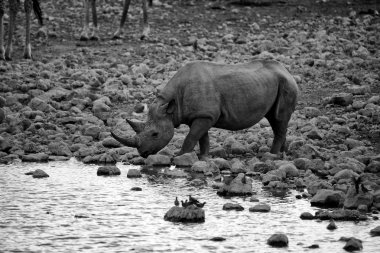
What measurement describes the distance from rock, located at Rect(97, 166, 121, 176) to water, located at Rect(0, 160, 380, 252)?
200mm

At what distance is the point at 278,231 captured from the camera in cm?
933

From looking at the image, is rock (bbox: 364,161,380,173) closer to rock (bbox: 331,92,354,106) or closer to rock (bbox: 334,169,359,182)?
rock (bbox: 334,169,359,182)

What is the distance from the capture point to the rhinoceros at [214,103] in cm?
1287

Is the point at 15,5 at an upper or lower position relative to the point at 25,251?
upper

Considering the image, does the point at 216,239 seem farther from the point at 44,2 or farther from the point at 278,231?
the point at 44,2

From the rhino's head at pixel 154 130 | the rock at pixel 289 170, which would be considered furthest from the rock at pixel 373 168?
the rhino's head at pixel 154 130

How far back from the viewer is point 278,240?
877 centimetres

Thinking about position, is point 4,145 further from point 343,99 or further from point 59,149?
point 343,99

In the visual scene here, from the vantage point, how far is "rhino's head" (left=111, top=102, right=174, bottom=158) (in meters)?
12.9

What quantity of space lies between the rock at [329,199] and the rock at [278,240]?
1579mm

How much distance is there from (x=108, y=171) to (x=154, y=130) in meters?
0.85

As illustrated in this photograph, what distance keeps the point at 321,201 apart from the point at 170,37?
14766 millimetres

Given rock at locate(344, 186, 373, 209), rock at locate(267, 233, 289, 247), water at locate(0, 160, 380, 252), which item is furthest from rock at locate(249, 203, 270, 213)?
rock at locate(267, 233, 289, 247)

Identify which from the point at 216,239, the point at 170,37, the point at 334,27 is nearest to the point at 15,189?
the point at 216,239
